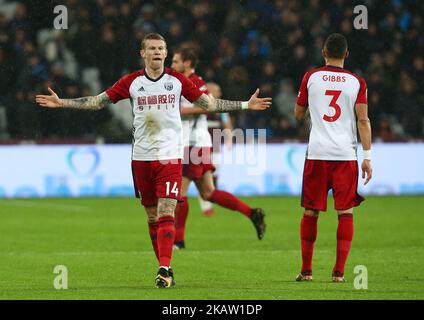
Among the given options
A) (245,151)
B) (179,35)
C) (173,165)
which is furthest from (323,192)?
(179,35)

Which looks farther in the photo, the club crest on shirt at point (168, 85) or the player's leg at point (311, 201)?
the player's leg at point (311, 201)

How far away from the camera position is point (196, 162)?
43.3 feet

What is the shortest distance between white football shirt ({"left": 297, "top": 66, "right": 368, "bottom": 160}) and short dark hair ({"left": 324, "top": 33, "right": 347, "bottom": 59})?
4.6 inches

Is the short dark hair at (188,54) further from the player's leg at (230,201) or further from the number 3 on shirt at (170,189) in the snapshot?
the number 3 on shirt at (170,189)

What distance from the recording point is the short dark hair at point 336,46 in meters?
9.52

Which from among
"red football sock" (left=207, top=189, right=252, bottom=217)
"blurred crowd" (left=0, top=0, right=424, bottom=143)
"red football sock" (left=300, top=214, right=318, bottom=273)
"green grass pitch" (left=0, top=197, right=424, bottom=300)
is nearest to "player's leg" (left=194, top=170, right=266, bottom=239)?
"red football sock" (left=207, top=189, right=252, bottom=217)

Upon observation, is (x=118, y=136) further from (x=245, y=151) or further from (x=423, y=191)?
(x=423, y=191)

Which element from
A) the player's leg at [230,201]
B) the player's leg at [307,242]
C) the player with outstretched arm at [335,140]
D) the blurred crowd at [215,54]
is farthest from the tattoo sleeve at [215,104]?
the blurred crowd at [215,54]

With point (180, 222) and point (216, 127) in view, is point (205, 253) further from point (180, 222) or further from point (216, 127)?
point (216, 127)

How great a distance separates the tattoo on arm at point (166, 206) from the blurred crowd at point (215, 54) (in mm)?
11117

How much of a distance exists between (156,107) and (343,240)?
196 centimetres

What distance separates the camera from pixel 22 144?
20.2 m

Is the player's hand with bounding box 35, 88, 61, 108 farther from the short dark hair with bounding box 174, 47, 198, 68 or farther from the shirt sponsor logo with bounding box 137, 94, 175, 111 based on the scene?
the short dark hair with bounding box 174, 47, 198, 68

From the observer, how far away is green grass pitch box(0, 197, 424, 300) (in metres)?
8.96
